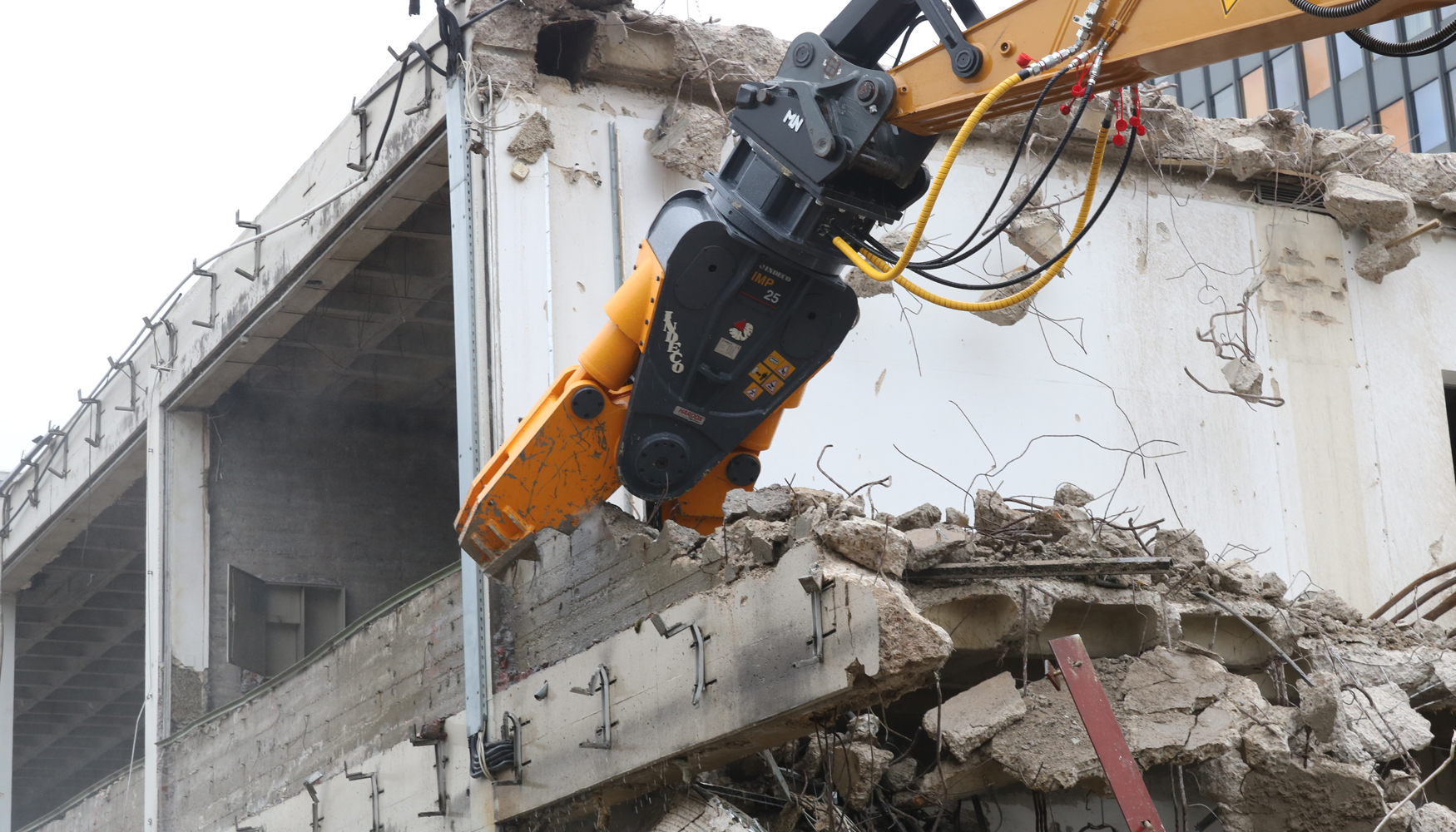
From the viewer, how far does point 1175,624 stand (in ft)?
22.7

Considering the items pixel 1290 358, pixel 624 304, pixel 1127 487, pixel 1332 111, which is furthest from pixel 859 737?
pixel 1332 111

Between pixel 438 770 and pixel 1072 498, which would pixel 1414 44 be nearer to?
pixel 1072 498

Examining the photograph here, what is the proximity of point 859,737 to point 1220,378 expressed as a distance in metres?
4.63

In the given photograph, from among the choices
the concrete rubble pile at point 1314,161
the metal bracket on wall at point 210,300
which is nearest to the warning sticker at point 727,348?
the concrete rubble pile at point 1314,161

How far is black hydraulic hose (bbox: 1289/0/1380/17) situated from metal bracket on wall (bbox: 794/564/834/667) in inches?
101

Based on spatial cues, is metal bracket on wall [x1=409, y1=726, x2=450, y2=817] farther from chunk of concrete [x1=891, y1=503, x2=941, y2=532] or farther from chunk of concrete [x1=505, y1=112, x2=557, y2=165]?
chunk of concrete [x1=505, y1=112, x2=557, y2=165]

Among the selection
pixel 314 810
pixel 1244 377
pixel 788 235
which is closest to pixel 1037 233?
pixel 1244 377

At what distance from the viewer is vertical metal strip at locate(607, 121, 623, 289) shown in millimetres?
9000

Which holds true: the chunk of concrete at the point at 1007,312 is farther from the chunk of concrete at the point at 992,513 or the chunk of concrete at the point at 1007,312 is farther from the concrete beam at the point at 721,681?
the concrete beam at the point at 721,681

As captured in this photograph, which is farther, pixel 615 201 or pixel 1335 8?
pixel 615 201

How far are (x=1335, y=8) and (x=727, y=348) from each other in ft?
10.1

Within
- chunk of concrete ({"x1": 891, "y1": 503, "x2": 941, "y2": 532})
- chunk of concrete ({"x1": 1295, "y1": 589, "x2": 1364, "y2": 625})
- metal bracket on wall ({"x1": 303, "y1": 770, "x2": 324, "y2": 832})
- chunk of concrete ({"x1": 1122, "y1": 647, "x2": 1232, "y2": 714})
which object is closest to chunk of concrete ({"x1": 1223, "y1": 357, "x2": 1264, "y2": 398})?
chunk of concrete ({"x1": 1295, "y1": 589, "x2": 1364, "y2": 625})

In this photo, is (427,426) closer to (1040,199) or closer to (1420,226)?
(1040,199)

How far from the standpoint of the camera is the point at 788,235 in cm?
627
